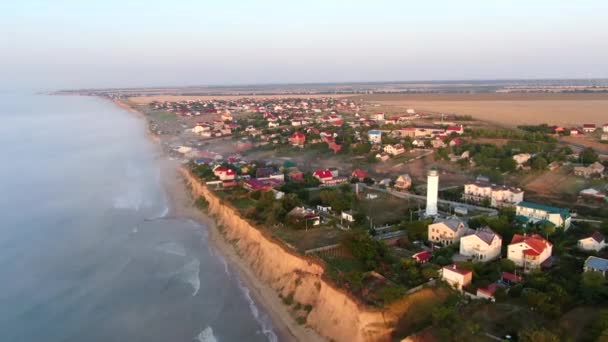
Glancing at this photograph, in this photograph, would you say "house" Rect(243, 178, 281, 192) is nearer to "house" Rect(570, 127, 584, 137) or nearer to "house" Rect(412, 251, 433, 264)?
"house" Rect(412, 251, 433, 264)

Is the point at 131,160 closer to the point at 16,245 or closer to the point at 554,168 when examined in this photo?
the point at 16,245

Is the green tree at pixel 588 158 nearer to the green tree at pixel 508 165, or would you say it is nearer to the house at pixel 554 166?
the house at pixel 554 166

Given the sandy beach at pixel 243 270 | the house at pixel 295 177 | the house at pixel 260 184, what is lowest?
the sandy beach at pixel 243 270

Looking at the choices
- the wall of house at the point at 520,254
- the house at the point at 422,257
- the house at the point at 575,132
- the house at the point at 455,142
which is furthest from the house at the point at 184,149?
the house at the point at 575,132

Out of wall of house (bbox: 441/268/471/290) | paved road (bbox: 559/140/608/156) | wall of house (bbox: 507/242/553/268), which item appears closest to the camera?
wall of house (bbox: 441/268/471/290)

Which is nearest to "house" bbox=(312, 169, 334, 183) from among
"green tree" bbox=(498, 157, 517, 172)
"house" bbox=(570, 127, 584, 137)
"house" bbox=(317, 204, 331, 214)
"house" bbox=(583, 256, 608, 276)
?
"house" bbox=(317, 204, 331, 214)

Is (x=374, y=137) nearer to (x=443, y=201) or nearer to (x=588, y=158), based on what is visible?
(x=588, y=158)

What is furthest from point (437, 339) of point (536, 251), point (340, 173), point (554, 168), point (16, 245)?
point (554, 168)
